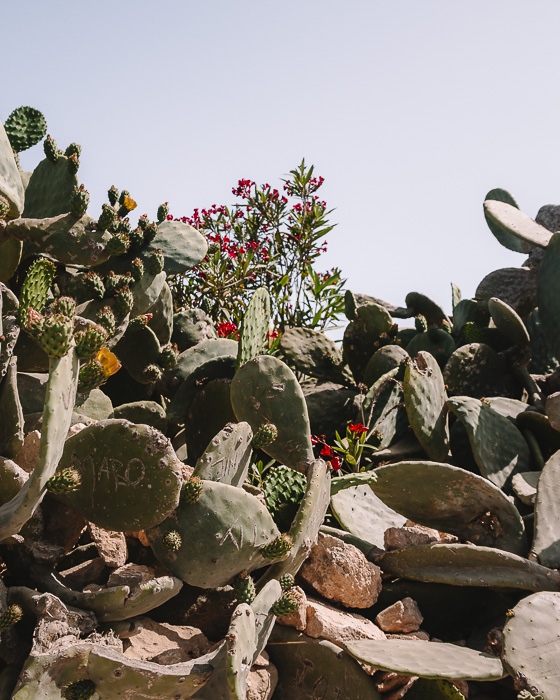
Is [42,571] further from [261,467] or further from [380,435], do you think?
[380,435]

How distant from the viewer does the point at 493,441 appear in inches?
141

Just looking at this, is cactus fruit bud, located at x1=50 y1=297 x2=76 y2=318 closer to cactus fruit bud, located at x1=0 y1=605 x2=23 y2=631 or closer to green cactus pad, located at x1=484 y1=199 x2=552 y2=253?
cactus fruit bud, located at x1=0 y1=605 x2=23 y2=631

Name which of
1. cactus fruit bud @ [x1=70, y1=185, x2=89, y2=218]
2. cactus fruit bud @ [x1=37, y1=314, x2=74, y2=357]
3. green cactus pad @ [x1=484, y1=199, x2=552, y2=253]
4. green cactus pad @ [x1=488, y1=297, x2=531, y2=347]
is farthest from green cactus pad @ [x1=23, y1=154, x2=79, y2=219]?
green cactus pad @ [x1=484, y1=199, x2=552, y2=253]

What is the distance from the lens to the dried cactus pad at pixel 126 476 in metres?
2.20

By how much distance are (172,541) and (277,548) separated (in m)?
0.33

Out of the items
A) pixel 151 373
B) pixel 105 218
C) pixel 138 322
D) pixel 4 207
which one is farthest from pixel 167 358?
pixel 4 207

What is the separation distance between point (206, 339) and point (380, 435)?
0.99 m

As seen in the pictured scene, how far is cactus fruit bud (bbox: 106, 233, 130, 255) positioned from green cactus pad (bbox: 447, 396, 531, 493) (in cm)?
160

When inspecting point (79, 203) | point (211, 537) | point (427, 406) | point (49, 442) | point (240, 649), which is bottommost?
point (240, 649)

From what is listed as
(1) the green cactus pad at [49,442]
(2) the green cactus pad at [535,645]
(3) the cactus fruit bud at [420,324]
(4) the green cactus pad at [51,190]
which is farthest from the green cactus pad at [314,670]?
(3) the cactus fruit bud at [420,324]

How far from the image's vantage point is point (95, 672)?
1932 millimetres

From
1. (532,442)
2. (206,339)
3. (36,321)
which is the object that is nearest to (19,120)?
(206,339)

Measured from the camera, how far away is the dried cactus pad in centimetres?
220

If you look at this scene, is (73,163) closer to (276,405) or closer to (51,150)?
(51,150)
